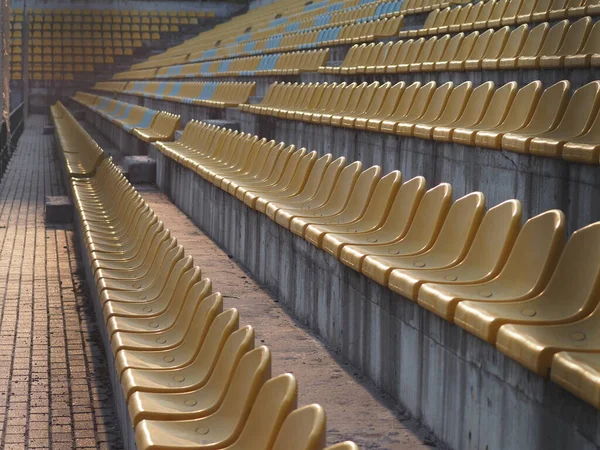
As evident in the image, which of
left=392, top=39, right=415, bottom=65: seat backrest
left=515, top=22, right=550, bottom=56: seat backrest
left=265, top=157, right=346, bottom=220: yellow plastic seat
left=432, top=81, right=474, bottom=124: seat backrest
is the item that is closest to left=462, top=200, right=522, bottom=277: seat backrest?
left=265, top=157, right=346, bottom=220: yellow plastic seat

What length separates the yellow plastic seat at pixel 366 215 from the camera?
3047mm

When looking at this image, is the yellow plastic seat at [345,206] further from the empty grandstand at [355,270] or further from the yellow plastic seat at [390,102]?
the yellow plastic seat at [390,102]

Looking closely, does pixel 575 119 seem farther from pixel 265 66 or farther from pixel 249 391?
pixel 265 66

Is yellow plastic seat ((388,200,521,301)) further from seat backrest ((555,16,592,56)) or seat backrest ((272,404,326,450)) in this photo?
seat backrest ((555,16,592,56))

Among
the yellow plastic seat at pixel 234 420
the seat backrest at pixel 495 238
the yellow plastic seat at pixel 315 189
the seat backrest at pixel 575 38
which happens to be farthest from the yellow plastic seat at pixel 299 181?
the yellow plastic seat at pixel 234 420

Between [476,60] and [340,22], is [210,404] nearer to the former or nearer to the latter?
[476,60]

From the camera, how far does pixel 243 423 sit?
1782 mm

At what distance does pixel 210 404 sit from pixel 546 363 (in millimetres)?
765

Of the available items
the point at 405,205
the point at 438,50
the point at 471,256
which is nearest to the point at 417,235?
the point at 405,205

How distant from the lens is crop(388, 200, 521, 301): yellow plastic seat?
2148 millimetres

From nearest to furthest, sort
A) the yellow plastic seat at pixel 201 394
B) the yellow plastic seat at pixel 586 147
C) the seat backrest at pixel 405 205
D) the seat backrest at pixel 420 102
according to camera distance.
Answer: the yellow plastic seat at pixel 201 394, the yellow plastic seat at pixel 586 147, the seat backrest at pixel 405 205, the seat backrest at pixel 420 102

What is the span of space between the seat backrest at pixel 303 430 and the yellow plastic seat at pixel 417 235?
1.17 meters

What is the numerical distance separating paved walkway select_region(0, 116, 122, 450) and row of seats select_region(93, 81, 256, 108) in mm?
1890

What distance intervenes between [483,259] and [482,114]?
1580 mm
